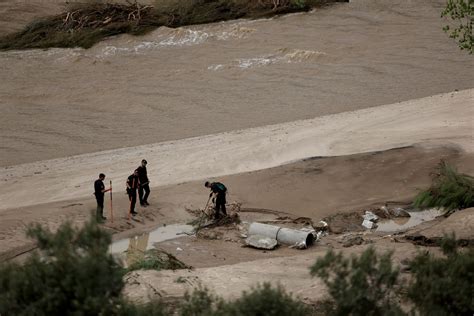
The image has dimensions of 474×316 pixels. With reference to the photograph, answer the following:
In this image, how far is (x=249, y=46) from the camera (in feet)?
112

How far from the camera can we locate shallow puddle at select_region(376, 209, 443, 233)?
17177mm

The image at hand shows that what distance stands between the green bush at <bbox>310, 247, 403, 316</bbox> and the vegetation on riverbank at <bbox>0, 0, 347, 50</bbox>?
28076mm

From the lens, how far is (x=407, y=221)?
691 inches

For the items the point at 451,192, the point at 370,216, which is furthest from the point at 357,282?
Answer: the point at 370,216

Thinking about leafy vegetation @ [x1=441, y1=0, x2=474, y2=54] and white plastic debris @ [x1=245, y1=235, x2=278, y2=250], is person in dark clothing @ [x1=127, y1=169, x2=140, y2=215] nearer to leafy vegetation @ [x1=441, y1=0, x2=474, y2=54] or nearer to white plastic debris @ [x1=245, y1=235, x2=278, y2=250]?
white plastic debris @ [x1=245, y1=235, x2=278, y2=250]

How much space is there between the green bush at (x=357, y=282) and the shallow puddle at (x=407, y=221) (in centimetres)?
790

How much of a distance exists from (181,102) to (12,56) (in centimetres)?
1052

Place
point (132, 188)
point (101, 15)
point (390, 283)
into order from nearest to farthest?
point (390, 283)
point (132, 188)
point (101, 15)

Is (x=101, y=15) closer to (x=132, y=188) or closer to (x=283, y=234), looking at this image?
(x=132, y=188)

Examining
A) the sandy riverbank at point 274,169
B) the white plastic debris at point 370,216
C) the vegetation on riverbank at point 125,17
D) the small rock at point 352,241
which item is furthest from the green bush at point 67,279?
the vegetation on riverbank at point 125,17

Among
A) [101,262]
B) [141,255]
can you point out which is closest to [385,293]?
[101,262]

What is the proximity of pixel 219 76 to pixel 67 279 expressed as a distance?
23044mm

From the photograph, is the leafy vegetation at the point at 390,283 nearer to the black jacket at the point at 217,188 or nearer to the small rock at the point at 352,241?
the small rock at the point at 352,241

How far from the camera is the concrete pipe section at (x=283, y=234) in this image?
1597 centimetres
